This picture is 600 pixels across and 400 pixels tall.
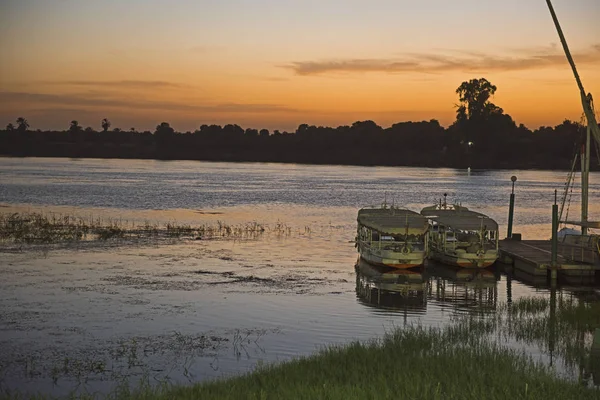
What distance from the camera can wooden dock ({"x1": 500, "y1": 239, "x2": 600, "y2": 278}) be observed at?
39.4 m

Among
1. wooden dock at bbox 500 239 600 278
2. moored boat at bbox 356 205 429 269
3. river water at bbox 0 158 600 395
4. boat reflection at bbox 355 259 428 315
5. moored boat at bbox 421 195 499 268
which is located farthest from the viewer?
moored boat at bbox 421 195 499 268

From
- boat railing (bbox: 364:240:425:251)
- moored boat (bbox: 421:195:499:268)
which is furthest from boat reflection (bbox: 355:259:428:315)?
moored boat (bbox: 421:195:499:268)

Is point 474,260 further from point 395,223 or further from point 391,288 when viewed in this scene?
point 391,288

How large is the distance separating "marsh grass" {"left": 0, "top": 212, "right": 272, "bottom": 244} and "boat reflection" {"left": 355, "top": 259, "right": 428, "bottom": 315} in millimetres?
17038

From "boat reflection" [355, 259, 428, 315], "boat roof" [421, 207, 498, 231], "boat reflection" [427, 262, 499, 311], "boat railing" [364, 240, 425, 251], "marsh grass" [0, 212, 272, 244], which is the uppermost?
"boat roof" [421, 207, 498, 231]

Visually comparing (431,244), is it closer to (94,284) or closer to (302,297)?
(302,297)

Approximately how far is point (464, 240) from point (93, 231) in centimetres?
2616

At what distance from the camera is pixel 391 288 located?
37531 mm

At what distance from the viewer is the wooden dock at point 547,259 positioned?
39375mm

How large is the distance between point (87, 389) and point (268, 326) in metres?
9.34

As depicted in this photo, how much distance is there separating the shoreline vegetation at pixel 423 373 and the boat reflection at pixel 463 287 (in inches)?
289

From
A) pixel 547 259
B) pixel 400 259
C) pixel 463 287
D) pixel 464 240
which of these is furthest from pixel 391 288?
pixel 464 240

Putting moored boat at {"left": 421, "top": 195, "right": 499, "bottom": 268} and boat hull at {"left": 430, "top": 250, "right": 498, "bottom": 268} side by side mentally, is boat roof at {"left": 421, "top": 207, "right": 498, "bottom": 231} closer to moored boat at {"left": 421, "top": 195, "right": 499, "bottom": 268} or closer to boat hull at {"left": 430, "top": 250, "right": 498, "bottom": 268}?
moored boat at {"left": 421, "top": 195, "right": 499, "bottom": 268}

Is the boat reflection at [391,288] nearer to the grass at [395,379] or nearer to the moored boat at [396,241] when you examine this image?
the moored boat at [396,241]
